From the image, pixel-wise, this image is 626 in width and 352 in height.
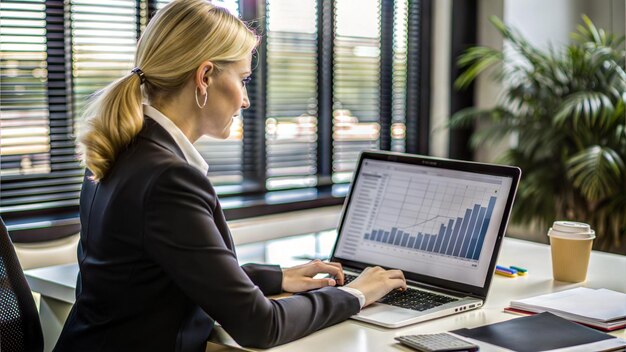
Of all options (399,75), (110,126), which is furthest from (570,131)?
(110,126)

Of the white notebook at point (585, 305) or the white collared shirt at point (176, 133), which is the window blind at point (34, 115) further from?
the white notebook at point (585, 305)

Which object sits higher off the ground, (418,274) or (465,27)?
(465,27)

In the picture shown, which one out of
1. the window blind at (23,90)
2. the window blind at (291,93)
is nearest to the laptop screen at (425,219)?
the window blind at (23,90)

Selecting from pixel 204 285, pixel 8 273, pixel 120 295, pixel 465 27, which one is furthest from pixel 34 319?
pixel 465 27

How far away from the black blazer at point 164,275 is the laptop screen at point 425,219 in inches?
12.4

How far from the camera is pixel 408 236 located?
6.14ft

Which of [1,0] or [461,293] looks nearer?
[461,293]

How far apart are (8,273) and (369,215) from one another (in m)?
0.83

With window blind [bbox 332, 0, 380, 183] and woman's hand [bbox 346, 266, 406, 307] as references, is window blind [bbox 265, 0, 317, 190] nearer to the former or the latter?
window blind [bbox 332, 0, 380, 183]

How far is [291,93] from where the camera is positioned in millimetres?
3709

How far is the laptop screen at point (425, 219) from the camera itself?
175cm

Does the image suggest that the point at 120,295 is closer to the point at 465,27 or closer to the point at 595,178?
the point at 595,178

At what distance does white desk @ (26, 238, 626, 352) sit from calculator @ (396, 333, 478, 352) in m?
0.02

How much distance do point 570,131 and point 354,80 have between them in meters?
1.05
